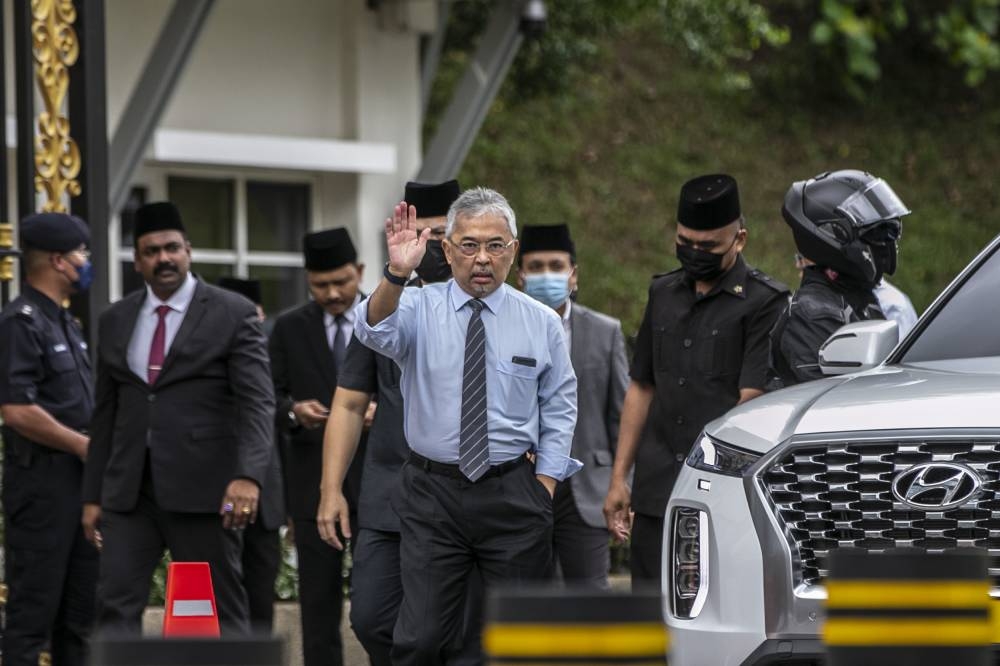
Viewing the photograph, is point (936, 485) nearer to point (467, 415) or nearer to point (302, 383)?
point (467, 415)

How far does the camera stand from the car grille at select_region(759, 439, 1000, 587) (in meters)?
5.33

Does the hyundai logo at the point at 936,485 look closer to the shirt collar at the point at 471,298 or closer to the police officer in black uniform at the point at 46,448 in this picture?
the shirt collar at the point at 471,298

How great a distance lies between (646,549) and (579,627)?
12.2 ft

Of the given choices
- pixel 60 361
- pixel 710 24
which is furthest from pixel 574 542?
pixel 710 24

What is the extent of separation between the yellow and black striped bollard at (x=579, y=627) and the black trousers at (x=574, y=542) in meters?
4.34

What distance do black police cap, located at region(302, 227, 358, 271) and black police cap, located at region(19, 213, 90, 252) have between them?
1.04 metres

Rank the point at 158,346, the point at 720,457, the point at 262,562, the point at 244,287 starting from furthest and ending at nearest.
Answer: the point at 244,287
the point at 262,562
the point at 158,346
the point at 720,457

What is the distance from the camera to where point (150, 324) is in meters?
8.13

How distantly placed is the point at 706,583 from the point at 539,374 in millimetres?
1116

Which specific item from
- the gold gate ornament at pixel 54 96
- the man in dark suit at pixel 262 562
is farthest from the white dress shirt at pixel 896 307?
the gold gate ornament at pixel 54 96

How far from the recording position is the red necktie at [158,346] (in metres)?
8.03

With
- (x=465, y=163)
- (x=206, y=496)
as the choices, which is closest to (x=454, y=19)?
(x=465, y=163)

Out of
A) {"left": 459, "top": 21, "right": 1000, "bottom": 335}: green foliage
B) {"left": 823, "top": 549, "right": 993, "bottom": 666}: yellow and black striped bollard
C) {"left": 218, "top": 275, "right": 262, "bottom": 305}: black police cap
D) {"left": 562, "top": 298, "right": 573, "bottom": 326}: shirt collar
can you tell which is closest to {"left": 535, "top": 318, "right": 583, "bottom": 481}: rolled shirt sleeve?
{"left": 562, "top": 298, "right": 573, "bottom": 326}: shirt collar

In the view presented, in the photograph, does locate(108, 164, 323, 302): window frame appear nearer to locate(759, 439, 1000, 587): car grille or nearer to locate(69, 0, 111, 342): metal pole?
locate(69, 0, 111, 342): metal pole
